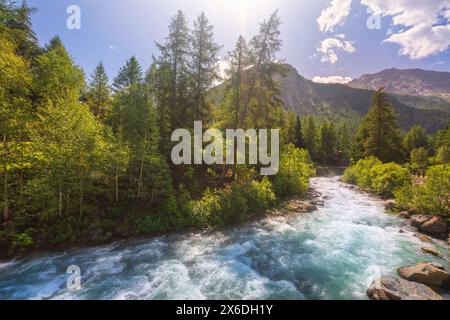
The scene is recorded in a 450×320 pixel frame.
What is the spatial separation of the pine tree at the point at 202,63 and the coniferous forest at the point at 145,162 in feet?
0.27

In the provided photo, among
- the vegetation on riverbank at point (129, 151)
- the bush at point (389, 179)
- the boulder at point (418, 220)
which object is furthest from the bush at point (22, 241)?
the bush at point (389, 179)

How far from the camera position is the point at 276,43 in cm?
1898

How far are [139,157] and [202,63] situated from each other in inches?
399

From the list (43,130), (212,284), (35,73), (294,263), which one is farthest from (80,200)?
(35,73)

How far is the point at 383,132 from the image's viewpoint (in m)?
33.6

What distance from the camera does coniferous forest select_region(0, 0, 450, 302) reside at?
11125 mm

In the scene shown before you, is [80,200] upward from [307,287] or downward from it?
upward

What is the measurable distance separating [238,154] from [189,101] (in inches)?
253

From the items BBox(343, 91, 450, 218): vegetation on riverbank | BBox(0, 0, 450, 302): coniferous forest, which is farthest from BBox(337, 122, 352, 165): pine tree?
BBox(0, 0, 450, 302): coniferous forest

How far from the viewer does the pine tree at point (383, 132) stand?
33.2 meters

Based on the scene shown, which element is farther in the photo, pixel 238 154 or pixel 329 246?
pixel 238 154

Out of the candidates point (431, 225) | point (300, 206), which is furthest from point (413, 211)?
point (300, 206)

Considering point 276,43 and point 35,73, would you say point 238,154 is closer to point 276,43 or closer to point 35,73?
point 276,43

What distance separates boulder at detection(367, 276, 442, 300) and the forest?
28.4 feet
